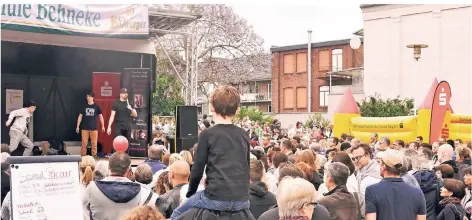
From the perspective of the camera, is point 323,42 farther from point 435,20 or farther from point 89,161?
point 89,161

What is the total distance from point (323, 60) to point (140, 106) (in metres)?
30.4

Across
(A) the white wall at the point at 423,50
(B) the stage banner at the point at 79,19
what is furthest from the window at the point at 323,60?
(B) the stage banner at the point at 79,19

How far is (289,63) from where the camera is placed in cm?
4512

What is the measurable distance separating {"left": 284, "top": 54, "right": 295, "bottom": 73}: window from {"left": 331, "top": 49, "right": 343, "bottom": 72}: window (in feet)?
10.6

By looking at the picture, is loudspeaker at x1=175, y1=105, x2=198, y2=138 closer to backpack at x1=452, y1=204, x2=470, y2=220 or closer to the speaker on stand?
the speaker on stand

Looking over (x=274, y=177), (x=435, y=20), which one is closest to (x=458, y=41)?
(x=435, y=20)

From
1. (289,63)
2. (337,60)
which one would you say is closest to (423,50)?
(337,60)

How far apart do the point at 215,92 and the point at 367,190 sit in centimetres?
179

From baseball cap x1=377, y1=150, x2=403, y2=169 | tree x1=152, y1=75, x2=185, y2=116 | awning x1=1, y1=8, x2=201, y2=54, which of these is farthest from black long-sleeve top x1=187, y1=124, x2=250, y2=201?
tree x1=152, y1=75, x2=185, y2=116

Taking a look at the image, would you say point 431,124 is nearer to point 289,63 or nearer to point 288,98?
point 288,98

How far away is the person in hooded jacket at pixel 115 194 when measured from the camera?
15.2ft

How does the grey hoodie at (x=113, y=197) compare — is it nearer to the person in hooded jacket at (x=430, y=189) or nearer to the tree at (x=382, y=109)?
the person in hooded jacket at (x=430, y=189)

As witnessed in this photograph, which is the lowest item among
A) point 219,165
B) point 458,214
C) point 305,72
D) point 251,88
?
point 458,214

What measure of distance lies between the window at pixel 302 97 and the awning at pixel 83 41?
30409 mm
